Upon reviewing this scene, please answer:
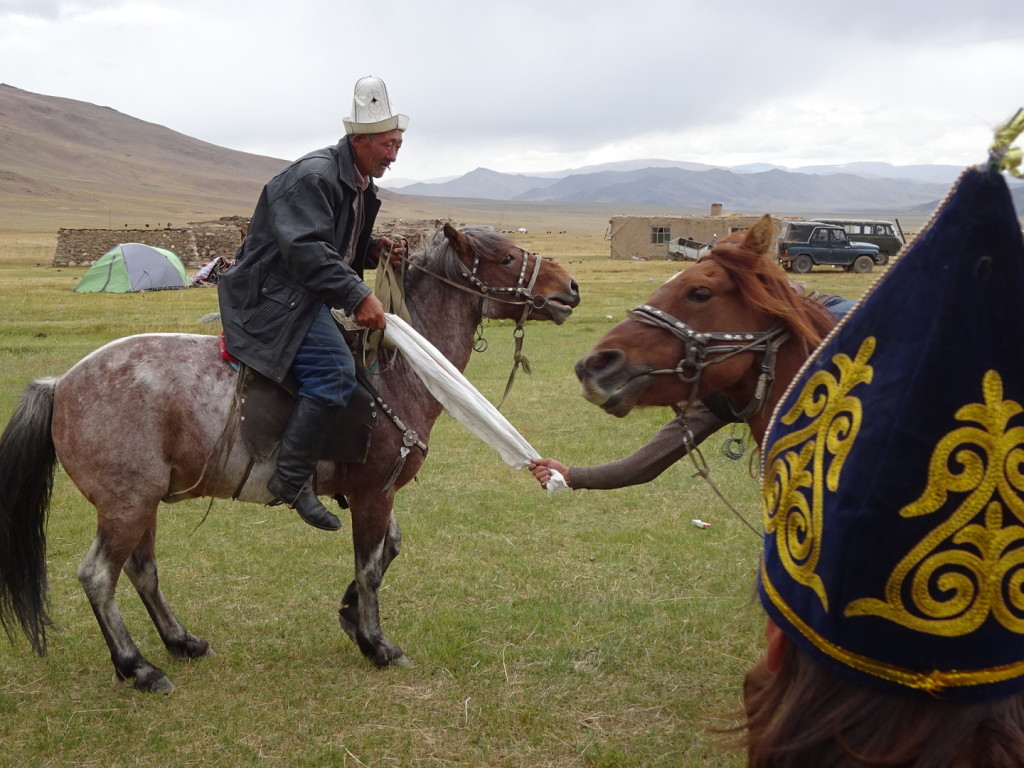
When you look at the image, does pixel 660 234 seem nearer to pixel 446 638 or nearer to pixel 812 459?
pixel 446 638

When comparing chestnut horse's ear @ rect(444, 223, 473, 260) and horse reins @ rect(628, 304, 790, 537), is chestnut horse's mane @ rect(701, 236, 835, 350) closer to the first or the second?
horse reins @ rect(628, 304, 790, 537)

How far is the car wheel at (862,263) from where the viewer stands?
34.9 m

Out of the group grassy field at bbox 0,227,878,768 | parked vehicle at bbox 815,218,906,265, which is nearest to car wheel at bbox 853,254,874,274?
parked vehicle at bbox 815,218,906,265

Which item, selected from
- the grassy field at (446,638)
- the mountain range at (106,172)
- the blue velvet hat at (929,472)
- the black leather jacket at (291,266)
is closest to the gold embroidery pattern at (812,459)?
the blue velvet hat at (929,472)

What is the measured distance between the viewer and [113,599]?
4.34 meters

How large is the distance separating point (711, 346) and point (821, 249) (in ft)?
113

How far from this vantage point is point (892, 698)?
4.68ft

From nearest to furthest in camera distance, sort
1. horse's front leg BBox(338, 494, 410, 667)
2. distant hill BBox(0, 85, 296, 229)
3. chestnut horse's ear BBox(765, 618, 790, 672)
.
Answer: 1. chestnut horse's ear BBox(765, 618, 790, 672)
2. horse's front leg BBox(338, 494, 410, 667)
3. distant hill BBox(0, 85, 296, 229)

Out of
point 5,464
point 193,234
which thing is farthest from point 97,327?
point 193,234

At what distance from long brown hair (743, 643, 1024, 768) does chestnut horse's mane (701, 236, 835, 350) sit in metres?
1.51

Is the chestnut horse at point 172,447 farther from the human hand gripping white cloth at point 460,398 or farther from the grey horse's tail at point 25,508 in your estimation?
the human hand gripping white cloth at point 460,398

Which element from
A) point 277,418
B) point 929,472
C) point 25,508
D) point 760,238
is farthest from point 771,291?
point 25,508

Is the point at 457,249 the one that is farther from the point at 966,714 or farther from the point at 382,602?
the point at 966,714

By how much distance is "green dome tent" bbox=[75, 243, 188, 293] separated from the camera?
82.3 feet
